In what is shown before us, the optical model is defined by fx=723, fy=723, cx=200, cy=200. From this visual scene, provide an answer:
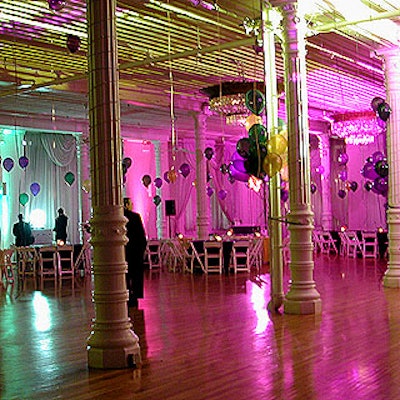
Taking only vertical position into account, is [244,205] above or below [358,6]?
below

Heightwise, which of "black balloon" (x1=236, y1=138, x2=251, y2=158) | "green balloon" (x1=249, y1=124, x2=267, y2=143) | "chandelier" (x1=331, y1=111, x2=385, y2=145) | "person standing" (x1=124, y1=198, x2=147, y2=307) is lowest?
"person standing" (x1=124, y1=198, x2=147, y2=307)

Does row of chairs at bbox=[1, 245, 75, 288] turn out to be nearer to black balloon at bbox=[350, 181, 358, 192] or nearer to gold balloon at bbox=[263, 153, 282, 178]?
gold balloon at bbox=[263, 153, 282, 178]

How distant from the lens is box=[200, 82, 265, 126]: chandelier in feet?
46.5

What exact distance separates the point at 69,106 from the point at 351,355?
11.7 meters

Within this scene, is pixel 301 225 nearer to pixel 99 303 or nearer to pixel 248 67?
pixel 99 303

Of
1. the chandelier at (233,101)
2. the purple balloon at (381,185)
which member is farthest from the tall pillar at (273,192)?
the purple balloon at (381,185)

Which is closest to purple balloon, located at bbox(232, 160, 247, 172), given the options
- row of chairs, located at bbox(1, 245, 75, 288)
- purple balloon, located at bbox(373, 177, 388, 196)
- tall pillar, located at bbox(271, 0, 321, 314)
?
tall pillar, located at bbox(271, 0, 321, 314)

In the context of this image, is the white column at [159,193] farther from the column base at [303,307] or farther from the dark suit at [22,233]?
the column base at [303,307]

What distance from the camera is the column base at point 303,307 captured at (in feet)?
28.0

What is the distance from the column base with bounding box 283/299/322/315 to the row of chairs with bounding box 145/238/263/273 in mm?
5997

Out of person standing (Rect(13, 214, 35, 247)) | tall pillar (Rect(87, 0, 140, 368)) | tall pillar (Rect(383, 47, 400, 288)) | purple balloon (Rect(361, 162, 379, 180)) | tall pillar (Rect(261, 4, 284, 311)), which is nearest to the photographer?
tall pillar (Rect(87, 0, 140, 368))

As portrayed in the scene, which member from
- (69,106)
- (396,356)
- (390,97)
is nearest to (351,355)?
(396,356)

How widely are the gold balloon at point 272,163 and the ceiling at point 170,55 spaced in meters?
1.94

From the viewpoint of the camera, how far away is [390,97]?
38.2 ft
